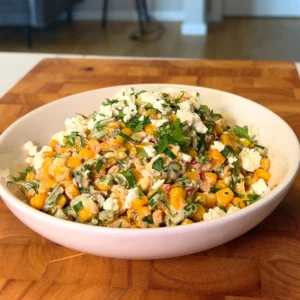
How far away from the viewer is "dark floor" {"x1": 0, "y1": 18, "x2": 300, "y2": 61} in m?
4.40

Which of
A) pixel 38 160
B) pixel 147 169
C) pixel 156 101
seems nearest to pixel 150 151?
pixel 147 169

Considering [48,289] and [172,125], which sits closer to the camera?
[48,289]

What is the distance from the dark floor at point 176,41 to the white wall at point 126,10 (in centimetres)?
16

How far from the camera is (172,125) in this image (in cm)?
83

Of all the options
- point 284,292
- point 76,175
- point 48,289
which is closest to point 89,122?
point 76,175

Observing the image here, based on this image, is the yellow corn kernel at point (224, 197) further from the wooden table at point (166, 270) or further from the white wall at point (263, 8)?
the white wall at point (263, 8)

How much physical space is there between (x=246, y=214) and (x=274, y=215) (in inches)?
8.7

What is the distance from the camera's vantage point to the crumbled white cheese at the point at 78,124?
911 mm

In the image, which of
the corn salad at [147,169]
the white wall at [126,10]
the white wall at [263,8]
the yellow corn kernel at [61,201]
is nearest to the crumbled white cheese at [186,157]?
the corn salad at [147,169]

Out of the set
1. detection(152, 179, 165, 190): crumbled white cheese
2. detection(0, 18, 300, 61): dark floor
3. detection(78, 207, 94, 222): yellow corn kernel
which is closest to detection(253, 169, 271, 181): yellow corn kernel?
detection(152, 179, 165, 190): crumbled white cheese

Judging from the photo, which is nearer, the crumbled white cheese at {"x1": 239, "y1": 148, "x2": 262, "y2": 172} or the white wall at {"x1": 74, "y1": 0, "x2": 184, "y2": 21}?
the crumbled white cheese at {"x1": 239, "y1": 148, "x2": 262, "y2": 172}

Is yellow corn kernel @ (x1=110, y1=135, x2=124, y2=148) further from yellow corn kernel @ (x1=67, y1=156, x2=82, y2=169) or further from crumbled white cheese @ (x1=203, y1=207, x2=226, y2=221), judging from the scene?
crumbled white cheese @ (x1=203, y1=207, x2=226, y2=221)

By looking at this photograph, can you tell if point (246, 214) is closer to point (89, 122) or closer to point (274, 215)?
point (274, 215)

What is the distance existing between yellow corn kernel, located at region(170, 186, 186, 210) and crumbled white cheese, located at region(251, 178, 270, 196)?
15 cm
